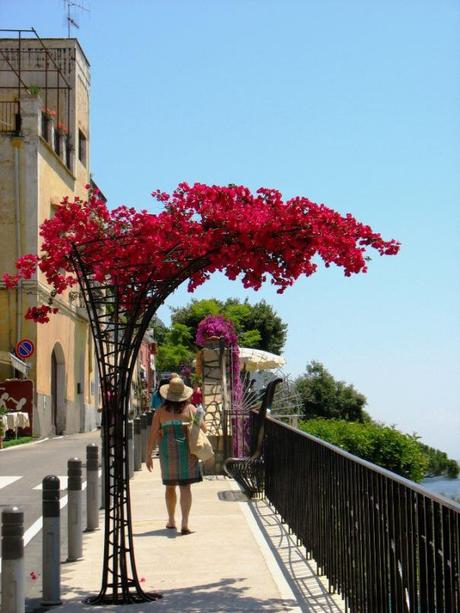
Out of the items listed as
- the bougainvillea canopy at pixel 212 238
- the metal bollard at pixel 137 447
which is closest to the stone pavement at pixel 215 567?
the bougainvillea canopy at pixel 212 238

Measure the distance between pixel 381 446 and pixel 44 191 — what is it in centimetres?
1819

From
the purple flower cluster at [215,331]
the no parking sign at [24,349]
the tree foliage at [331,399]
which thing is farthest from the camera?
the tree foliage at [331,399]

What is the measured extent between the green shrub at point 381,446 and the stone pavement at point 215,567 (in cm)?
1674

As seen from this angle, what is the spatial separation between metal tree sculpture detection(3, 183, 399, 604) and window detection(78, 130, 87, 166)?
44.8 meters

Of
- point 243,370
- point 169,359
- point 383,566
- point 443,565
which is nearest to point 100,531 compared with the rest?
point 383,566

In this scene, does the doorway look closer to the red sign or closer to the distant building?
the distant building

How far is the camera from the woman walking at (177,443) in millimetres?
11602

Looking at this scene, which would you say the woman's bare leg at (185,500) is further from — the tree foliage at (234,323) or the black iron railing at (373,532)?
the tree foliage at (234,323)

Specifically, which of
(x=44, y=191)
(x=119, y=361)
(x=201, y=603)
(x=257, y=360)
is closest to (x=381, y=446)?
(x=257, y=360)

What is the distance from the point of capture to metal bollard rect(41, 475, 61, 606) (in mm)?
8242

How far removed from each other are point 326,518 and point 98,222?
2981mm

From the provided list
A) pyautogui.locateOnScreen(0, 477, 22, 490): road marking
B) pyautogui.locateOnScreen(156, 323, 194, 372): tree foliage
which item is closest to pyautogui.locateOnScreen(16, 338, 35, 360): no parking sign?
pyautogui.locateOnScreen(156, 323, 194, 372): tree foliage

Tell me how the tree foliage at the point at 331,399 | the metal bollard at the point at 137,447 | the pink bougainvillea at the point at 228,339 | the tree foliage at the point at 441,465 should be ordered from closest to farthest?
the metal bollard at the point at 137,447
the pink bougainvillea at the point at 228,339
the tree foliage at the point at 441,465
the tree foliage at the point at 331,399

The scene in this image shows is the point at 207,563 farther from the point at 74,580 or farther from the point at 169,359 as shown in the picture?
the point at 169,359
